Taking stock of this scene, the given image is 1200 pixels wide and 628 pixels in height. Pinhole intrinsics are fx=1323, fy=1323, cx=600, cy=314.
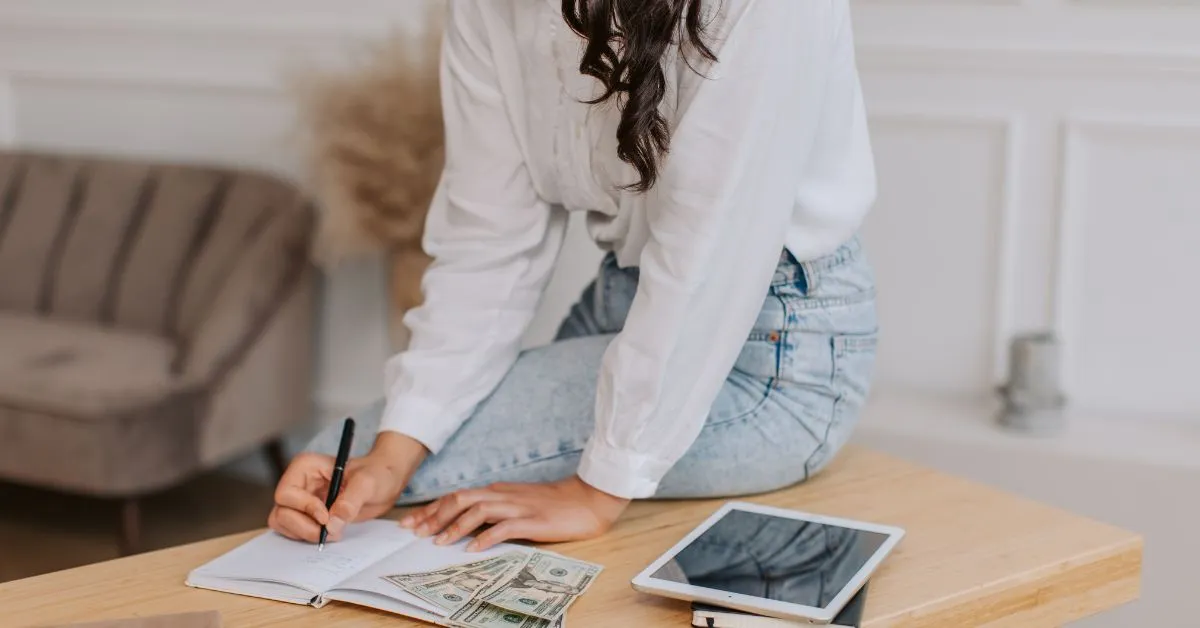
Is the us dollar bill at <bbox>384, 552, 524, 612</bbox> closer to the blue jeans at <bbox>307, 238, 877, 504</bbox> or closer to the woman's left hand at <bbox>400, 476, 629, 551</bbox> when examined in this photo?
the woman's left hand at <bbox>400, 476, 629, 551</bbox>

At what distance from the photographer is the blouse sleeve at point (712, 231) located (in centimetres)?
135

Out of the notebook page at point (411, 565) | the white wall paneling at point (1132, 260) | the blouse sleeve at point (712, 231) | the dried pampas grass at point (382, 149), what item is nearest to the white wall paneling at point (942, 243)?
the white wall paneling at point (1132, 260)

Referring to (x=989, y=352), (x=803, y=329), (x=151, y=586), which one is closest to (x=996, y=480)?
(x=989, y=352)

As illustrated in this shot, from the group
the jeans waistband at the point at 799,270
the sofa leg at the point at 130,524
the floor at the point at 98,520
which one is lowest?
the floor at the point at 98,520

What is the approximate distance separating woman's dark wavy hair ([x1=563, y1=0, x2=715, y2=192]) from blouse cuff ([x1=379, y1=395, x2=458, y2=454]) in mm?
375

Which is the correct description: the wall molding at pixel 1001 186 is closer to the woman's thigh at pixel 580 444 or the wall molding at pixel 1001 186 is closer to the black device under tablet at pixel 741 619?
the woman's thigh at pixel 580 444

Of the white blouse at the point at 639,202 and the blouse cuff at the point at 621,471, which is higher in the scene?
the white blouse at the point at 639,202

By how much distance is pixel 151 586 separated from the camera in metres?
1.31

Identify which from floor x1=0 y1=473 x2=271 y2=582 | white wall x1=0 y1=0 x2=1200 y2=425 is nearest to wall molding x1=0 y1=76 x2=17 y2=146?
floor x1=0 y1=473 x2=271 y2=582

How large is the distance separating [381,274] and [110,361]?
689 mm

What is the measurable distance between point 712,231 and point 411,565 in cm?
45

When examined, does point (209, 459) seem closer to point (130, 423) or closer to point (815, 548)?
point (130, 423)

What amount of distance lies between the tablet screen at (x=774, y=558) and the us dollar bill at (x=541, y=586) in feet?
0.30

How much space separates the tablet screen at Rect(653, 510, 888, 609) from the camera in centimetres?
120
